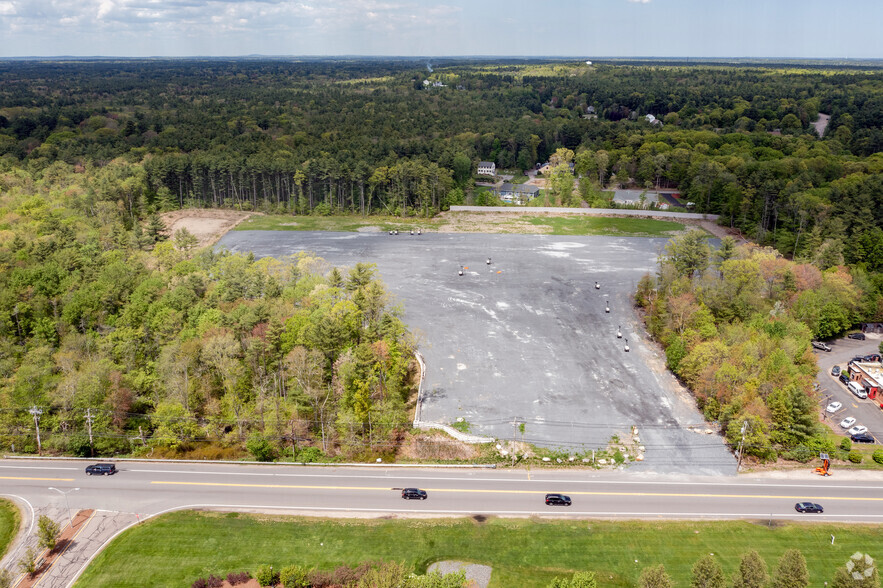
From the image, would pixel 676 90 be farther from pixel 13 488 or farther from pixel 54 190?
pixel 13 488

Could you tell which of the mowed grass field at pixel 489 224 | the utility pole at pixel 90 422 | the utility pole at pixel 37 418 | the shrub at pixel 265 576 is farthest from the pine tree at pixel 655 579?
the mowed grass field at pixel 489 224

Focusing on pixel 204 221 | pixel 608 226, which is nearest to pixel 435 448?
pixel 608 226

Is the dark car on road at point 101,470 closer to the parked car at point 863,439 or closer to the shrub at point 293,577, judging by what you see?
the shrub at point 293,577

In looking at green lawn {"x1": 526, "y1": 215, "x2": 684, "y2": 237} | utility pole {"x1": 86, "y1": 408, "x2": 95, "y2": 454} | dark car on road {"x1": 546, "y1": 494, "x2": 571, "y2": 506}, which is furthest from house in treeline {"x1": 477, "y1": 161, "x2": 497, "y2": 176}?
dark car on road {"x1": 546, "y1": 494, "x2": 571, "y2": 506}

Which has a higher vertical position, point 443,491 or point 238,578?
point 443,491

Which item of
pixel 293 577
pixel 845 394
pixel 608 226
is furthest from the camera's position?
pixel 608 226

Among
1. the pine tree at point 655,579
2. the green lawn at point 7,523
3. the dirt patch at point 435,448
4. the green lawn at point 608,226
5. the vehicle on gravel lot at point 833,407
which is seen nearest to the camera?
the pine tree at point 655,579

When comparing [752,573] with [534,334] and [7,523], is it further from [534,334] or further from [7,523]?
[7,523]
